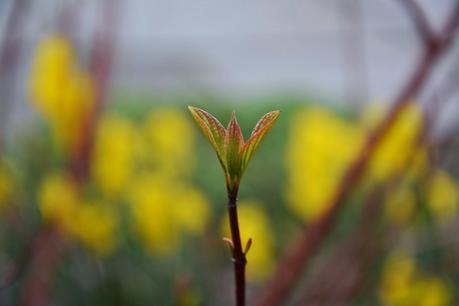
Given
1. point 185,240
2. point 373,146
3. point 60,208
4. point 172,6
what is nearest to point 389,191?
point 373,146

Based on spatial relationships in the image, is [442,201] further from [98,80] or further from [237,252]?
[237,252]

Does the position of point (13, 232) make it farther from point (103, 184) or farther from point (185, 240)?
point (185, 240)

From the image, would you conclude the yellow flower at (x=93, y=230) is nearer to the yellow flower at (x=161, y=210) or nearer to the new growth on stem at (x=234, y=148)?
the yellow flower at (x=161, y=210)

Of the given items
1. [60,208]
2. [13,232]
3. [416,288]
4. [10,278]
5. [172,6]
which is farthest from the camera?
[172,6]

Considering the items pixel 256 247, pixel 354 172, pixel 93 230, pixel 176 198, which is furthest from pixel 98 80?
pixel 256 247

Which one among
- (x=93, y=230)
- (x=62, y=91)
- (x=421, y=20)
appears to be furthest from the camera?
(x=93, y=230)
